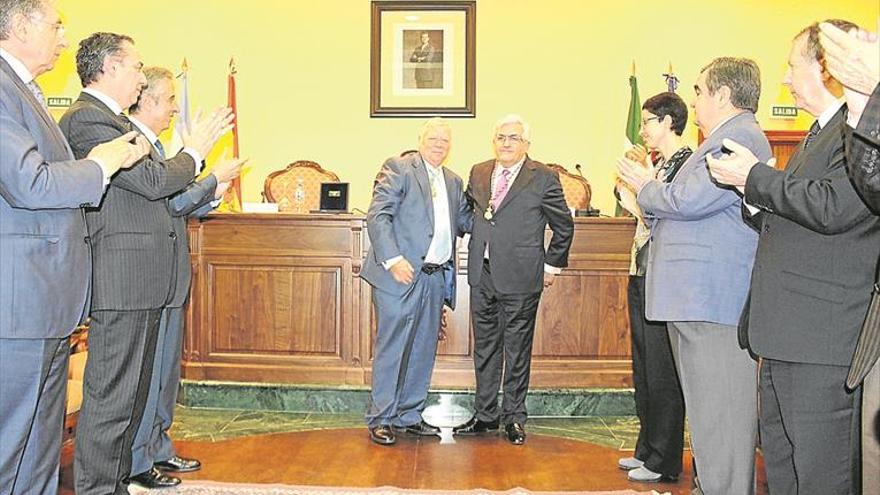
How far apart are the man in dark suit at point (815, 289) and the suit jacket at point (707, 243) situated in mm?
349

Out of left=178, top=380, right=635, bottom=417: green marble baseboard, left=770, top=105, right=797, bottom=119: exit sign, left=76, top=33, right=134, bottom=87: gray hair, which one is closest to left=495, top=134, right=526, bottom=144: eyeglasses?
left=178, top=380, right=635, bottom=417: green marble baseboard

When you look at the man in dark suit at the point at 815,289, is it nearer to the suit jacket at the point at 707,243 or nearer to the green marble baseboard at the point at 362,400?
the suit jacket at the point at 707,243

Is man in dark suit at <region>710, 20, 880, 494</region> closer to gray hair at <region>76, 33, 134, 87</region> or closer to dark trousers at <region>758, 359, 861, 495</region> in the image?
dark trousers at <region>758, 359, 861, 495</region>

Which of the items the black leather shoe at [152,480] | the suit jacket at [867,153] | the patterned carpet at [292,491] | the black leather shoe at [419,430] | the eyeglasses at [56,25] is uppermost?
the eyeglasses at [56,25]

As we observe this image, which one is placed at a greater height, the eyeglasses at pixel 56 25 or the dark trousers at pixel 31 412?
the eyeglasses at pixel 56 25

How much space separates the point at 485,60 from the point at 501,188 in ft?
7.67

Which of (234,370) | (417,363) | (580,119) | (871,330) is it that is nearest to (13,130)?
(871,330)

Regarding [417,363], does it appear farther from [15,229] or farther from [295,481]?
[15,229]

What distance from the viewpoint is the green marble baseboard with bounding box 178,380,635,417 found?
4.52m

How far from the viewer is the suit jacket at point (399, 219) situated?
3.93 m

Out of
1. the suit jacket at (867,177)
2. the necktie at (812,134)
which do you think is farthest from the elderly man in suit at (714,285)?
the suit jacket at (867,177)

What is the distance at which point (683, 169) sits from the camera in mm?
2664

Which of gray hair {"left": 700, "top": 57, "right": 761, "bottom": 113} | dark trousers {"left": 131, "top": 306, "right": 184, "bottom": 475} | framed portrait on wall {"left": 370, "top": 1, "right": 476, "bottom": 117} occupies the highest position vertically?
framed portrait on wall {"left": 370, "top": 1, "right": 476, "bottom": 117}

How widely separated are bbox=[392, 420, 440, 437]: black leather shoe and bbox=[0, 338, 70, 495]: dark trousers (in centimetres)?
205
